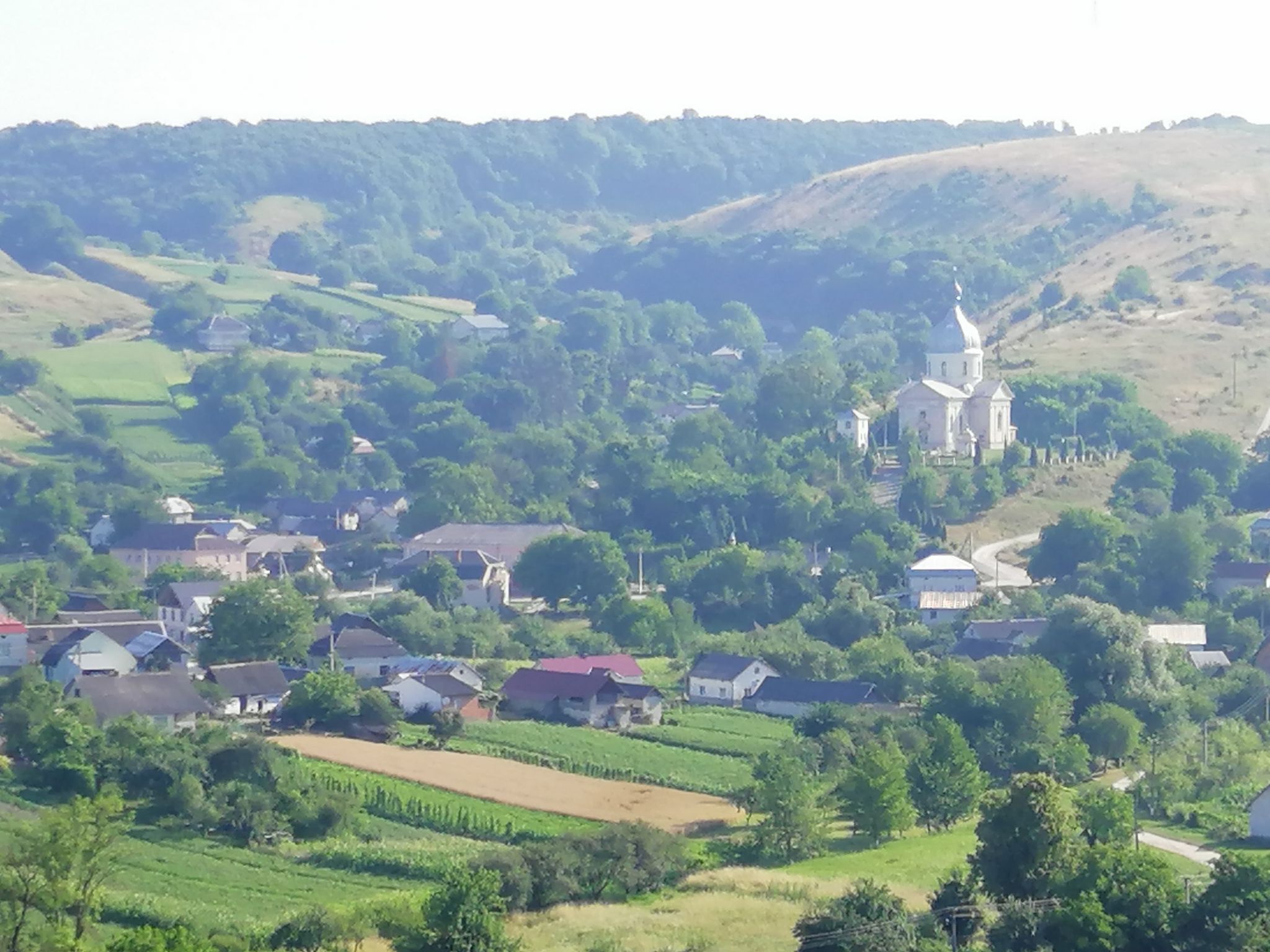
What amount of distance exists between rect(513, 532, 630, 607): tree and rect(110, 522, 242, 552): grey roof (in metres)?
10.7

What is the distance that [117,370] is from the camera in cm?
9681

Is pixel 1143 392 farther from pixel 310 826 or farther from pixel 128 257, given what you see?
pixel 128 257

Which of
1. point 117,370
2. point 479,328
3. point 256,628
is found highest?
point 479,328

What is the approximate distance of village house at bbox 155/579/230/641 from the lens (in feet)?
193

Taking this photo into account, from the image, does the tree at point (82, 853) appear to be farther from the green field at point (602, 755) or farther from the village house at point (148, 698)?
the village house at point (148, 698)

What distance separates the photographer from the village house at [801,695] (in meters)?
49.2

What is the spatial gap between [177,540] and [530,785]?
102 ft

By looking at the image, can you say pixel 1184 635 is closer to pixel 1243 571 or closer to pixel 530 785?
pixel 1243 571

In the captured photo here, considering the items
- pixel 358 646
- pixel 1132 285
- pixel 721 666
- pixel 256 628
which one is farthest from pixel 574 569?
pixel 1132 285

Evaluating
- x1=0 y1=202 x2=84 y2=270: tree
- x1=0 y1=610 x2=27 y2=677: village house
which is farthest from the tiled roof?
x1=0 y1=202 x2=84 y2=270: tree

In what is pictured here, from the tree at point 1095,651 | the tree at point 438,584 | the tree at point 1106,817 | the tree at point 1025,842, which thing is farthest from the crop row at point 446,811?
the tree at point 438,584

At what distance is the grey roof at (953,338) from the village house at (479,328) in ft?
120

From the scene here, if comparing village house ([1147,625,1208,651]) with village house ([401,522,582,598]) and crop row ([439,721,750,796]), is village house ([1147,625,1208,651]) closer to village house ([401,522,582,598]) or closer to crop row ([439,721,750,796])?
crop row ([439,721,750,796])

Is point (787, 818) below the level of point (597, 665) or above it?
above
